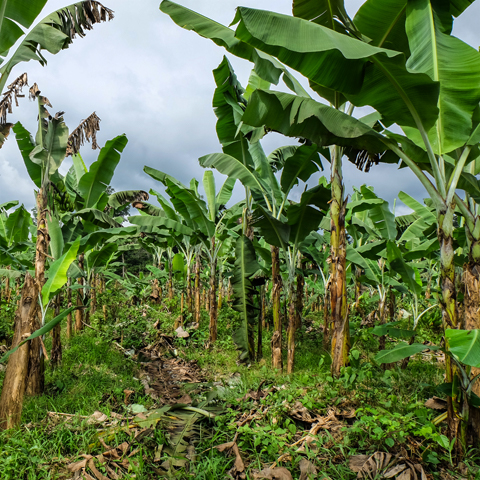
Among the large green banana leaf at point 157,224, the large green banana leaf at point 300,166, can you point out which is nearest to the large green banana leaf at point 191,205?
the large green banana leaf at point 157,224

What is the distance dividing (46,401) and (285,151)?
19.8 ft

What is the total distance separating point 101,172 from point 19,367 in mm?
3884

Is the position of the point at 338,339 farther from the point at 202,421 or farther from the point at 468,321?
the point at 202,421

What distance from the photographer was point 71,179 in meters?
8.17

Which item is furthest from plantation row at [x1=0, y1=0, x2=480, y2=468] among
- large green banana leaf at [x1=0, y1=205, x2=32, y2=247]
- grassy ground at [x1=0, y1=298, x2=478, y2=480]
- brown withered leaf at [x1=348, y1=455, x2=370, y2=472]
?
large green banana leaf at [x1=0, y1=205, x2=32, y2=247]

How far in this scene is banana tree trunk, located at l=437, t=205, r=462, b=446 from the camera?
8.99ft

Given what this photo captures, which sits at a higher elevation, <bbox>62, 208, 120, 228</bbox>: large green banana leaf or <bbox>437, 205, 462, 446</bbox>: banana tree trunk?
<bbox>62, 208, 120, 228</bbox>: large green banana leaf

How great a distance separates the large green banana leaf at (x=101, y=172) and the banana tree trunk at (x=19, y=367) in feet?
9.49

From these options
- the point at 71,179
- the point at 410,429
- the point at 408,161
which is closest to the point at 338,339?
the point at 410,429

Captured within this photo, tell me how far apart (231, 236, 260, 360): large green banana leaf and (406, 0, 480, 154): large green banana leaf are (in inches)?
149

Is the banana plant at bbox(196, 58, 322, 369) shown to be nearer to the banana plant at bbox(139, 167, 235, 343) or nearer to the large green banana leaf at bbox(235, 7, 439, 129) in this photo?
the banana plant at bbox(139, 167, 235, 343)

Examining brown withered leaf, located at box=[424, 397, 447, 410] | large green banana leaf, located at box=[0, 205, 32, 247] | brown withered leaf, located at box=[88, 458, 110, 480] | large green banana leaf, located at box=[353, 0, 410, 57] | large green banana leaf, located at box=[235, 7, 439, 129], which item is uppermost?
large green banana leaf, located at box=[353, 0, 410, 57]

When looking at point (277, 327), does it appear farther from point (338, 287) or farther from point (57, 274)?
point (57, 274)

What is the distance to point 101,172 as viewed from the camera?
6422 mm
